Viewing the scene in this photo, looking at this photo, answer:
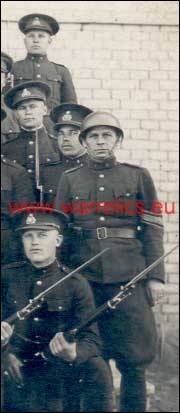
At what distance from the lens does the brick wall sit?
2.69m

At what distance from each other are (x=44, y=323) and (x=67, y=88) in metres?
1.21

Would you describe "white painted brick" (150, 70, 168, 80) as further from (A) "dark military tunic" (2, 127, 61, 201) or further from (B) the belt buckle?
(B) the belt buckle

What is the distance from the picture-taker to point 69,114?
100.0 inches

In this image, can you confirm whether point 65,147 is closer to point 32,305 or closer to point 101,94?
point 101,94

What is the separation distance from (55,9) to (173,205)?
121 cm

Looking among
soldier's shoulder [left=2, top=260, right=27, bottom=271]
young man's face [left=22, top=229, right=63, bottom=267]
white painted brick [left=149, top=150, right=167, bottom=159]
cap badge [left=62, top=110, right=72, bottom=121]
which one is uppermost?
cap badge [left=62, top=110, right=72, bottom=121]

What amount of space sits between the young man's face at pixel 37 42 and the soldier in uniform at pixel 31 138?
0.65 feet

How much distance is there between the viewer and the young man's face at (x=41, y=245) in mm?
2367

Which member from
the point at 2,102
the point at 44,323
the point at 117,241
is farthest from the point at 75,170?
the point at 44,323

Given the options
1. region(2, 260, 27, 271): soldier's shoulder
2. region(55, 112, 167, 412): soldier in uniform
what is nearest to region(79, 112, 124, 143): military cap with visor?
region(55, 112, 167, 412): soldier in uniform

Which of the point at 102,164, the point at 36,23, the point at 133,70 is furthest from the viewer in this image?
the point at 133,70

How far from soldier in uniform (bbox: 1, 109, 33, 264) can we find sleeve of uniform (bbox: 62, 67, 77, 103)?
1.53 feet

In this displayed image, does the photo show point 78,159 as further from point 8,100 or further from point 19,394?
point 19,394

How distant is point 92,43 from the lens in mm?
2723
